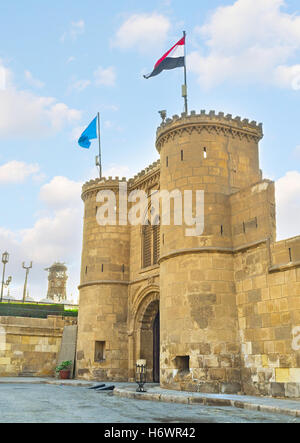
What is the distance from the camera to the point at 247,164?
15.7m

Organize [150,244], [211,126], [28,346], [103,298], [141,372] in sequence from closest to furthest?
1. [141,372]
2. [211,126]
3. [150,244]
4. [103,298]
5. [28,346]

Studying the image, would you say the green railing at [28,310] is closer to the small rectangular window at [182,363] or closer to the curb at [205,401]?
the curb at [205,401]

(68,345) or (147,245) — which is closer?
(147,245)

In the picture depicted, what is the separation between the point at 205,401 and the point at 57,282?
56283mm

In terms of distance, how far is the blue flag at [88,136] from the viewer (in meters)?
23.1

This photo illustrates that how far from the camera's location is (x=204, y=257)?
14.1 m

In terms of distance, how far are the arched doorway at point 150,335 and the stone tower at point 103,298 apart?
3.05 ft

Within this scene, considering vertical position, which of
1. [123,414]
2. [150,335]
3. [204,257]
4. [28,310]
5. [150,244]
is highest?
[150,244]

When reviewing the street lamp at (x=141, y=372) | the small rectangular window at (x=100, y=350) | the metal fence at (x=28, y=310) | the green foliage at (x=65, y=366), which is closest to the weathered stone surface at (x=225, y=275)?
the street lamp at (x=141, y=372)

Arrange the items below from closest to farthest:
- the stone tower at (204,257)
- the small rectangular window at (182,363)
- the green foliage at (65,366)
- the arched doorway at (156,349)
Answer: the stone tower at (204,257) → the small rectangular window at (182,363) → the arched doorway at (156,349) → the green foliage at (65,366)

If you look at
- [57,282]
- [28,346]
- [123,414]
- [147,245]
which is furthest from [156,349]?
[57,282]

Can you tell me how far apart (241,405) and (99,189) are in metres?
13.9

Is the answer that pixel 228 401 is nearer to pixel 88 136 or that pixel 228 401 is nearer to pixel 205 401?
pixel 205 401
